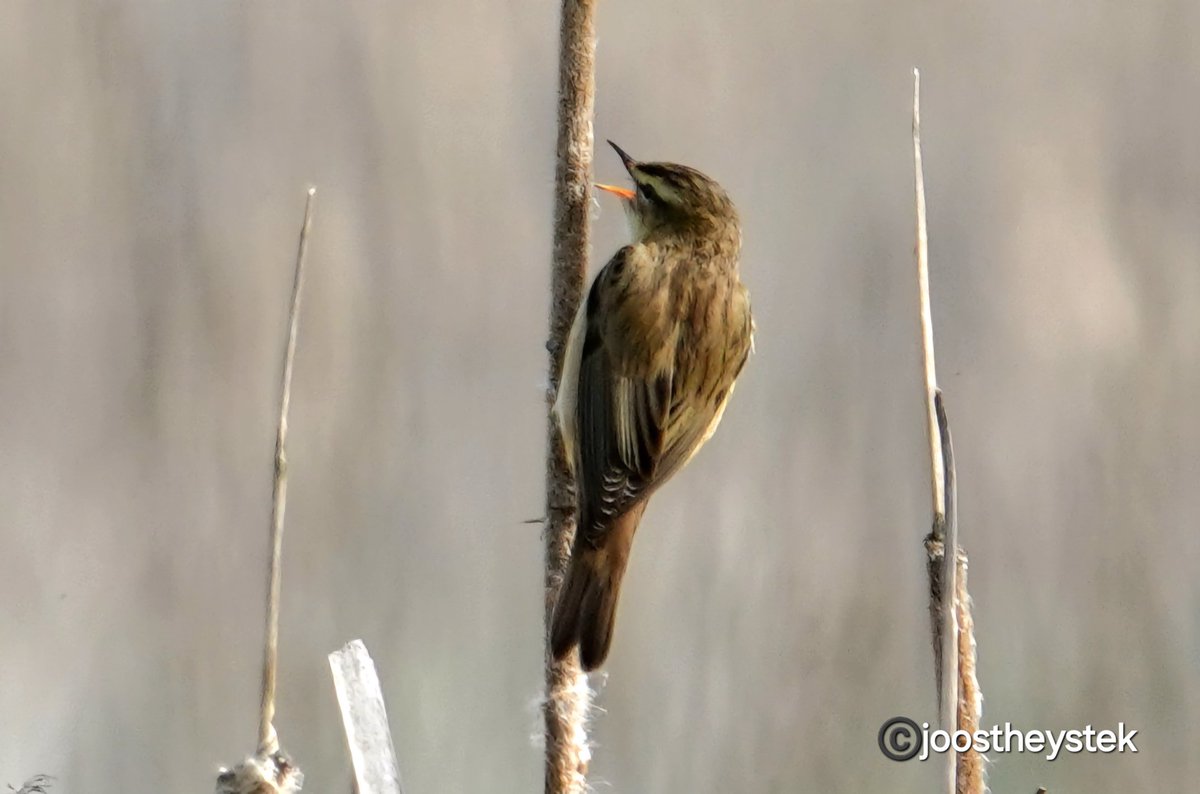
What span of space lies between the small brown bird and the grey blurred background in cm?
48

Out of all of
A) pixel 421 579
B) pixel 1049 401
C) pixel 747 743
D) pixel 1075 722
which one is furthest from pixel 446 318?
pixel 1075 722

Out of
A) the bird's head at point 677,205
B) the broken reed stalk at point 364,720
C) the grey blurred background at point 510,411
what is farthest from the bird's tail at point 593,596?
the grey blurred background at point 510,411

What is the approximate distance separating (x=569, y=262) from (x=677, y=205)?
0.88 meters

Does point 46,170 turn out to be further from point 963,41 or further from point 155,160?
point 963,41

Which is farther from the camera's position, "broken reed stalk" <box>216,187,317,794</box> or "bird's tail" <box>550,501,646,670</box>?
"bird's tail" <box>550,501,646,670</box>

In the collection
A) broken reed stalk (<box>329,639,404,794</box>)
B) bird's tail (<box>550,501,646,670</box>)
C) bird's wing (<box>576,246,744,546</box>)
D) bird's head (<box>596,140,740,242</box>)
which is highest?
bird's head (<box>596,140,740,242</box>)

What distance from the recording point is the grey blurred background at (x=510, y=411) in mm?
3059

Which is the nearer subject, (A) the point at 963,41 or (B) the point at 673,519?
(B) the point at 673,519

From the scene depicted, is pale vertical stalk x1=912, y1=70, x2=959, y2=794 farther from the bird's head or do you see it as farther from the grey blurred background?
the grey blurred background

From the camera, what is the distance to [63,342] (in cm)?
317

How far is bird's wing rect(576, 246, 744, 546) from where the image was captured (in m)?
2.51

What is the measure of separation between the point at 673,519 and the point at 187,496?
1144mm

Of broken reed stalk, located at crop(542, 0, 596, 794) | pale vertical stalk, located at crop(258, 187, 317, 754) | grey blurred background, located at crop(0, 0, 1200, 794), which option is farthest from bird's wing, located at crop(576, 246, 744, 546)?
pale vertical stalk, located at crop(258, 187, 317, 754)

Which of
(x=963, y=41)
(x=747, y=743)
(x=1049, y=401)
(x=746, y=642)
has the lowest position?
(x=747, y=743)
